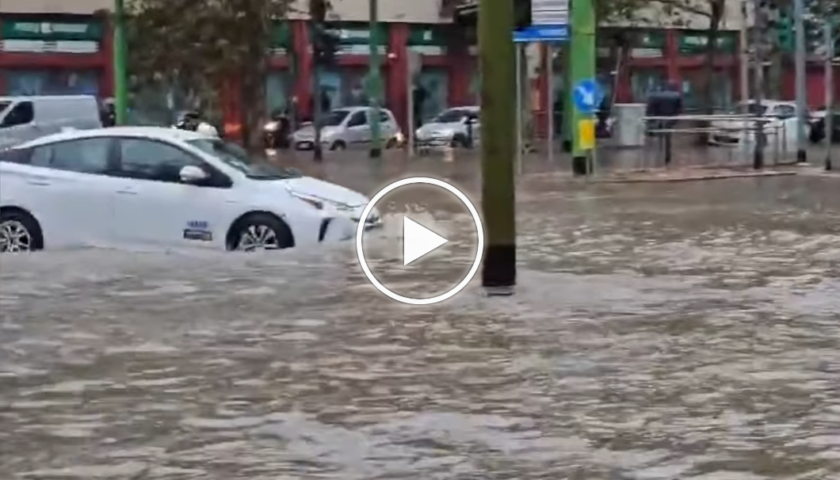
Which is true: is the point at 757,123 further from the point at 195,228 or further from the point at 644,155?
the point at 195,228

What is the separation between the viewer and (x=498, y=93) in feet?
42.0

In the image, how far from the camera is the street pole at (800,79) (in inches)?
1383

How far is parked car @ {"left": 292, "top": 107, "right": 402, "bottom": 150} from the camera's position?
54750 millimetres

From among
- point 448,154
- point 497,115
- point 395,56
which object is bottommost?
point 448,154

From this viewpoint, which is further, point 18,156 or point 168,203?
point 18,156

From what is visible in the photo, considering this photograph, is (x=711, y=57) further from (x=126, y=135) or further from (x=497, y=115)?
(x=497, y=115)

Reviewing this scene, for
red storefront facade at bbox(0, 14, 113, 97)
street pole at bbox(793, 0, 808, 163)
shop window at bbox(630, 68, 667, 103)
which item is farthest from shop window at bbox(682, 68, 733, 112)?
street pole at bbox(793, 0, 808, 163)

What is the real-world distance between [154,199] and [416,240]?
251 centimetres

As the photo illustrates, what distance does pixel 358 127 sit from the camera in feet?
188

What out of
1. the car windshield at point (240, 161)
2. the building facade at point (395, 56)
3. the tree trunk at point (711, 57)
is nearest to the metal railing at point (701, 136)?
the building facade at point (395, 56)

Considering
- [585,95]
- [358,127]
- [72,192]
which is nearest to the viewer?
[72,192]

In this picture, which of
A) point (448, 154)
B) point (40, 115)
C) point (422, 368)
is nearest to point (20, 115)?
point (40, 115)

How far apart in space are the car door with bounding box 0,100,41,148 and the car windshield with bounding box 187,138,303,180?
849 inches

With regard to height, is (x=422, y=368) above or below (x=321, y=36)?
below
